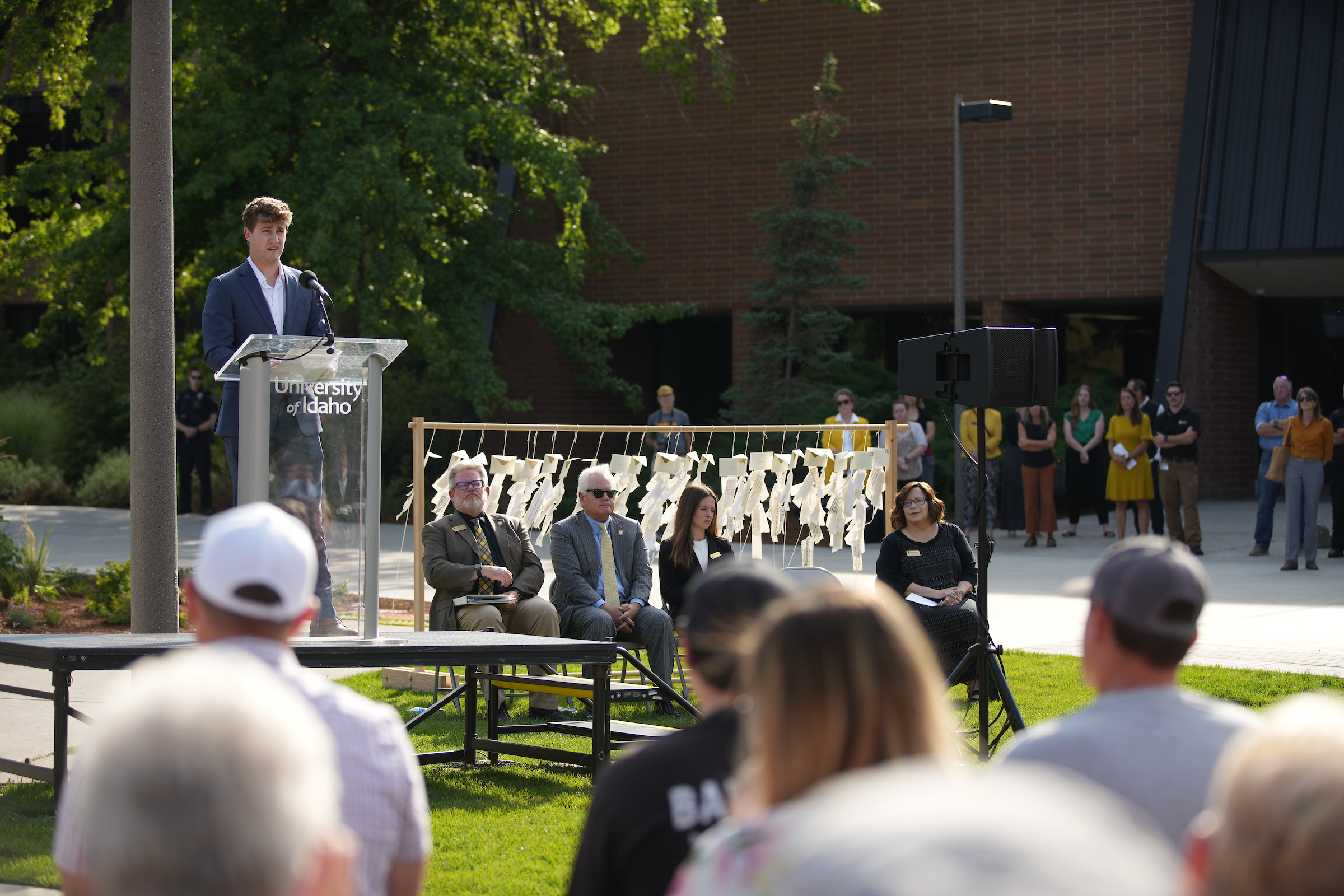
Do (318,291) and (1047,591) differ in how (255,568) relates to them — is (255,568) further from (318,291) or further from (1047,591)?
(1047,591)

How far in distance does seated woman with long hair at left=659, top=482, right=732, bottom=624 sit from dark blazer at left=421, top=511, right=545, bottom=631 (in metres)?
0.83

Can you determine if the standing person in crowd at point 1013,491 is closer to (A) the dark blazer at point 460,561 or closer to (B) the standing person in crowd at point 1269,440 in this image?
(B) the standing person in crowd at point 1269,440

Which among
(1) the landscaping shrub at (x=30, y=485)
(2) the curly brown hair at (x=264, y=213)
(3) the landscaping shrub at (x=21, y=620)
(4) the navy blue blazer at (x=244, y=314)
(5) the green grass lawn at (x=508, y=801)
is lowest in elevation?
(1) the landscaping shrub at (x=30, y=485)

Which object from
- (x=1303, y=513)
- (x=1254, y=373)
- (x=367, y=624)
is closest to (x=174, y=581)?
(x=367, y=624)

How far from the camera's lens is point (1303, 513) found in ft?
46.8

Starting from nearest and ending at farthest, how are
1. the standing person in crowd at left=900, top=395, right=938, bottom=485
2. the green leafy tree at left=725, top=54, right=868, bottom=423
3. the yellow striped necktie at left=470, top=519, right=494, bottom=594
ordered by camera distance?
1. the yellow striped necktie at left=470, top=519, right=494, bottom=594
2. the standing person in crowd at left=900, top=395, right=938, bottom=485
3. the green leafy tree at left=725, top=54, right=868, bottom=423

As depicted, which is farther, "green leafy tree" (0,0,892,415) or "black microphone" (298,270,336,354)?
"green leafy tree" (0,0,892,415)

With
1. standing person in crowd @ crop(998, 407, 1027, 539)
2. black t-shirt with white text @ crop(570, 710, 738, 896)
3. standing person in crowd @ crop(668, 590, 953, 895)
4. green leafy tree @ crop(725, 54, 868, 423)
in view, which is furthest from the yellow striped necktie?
green leafy tree @ crop(725, 54, 868, 423)

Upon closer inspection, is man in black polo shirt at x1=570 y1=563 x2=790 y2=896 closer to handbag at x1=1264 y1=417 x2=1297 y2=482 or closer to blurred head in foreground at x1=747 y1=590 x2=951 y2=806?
blurred head in foreground at x1=747 y1=590 x2=951 y2=806

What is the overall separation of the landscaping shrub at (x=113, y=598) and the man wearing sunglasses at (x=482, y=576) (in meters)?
3.46

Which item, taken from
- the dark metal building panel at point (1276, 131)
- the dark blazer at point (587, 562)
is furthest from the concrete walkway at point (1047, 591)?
the dark metal building panel at point (1276, 131)

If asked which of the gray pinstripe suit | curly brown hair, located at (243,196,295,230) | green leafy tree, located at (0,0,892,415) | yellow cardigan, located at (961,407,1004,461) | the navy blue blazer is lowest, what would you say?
the gray pinstripe suit

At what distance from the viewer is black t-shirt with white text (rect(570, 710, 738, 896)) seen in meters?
2.40

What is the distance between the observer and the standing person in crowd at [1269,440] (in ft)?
49.0
